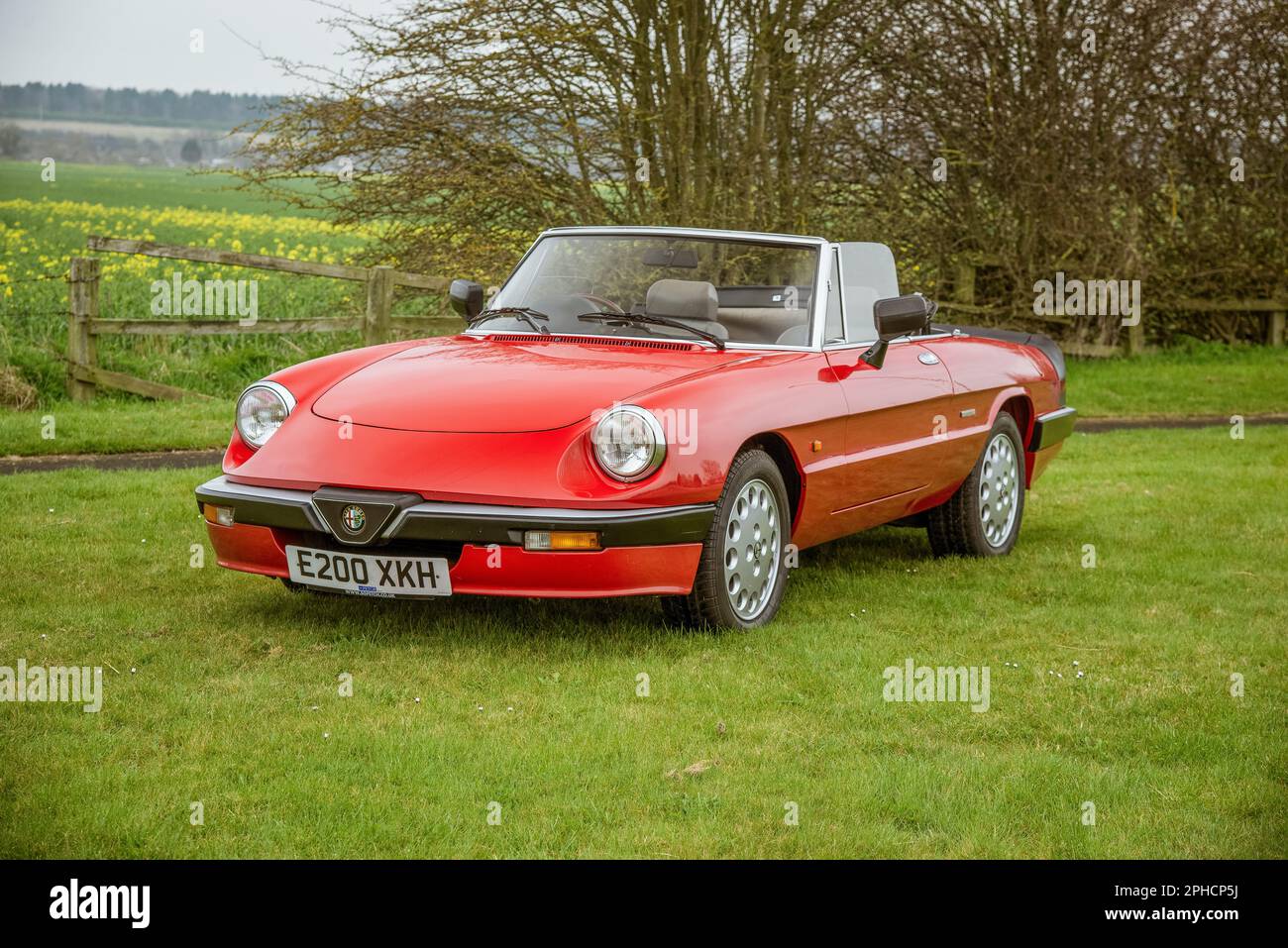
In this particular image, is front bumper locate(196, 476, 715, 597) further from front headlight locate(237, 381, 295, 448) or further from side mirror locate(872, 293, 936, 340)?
side mirror locate(872, 293, 936, 340)

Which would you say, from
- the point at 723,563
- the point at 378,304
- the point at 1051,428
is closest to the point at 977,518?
the point at 1051,428

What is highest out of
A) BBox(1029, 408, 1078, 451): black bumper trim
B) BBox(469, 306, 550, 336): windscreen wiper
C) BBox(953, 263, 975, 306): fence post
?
BBox(953, 263, 975, 306): fence post

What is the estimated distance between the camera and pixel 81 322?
520 inches

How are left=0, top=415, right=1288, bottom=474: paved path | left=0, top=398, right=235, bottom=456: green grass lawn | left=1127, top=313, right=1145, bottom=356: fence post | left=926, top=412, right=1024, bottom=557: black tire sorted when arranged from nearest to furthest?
1. left=926, top=412, right=1024, bottom=557: black tire
2. left=0, top=415, right=1288, bottom=474: paved path
3. left=0, top=398, right=235, bottom=456: green grass lawn
4. left=1127, top=313, right=1145, bottom=356: fence post

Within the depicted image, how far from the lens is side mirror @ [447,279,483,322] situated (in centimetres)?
744

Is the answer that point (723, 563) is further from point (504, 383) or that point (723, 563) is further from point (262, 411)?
point (262, 411)

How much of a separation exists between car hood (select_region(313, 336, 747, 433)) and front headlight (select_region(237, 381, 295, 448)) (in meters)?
0.16

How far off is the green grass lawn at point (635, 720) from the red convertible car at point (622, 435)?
350 mm

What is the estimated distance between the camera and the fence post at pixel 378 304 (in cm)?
1420

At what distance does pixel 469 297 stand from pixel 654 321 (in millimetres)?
1112

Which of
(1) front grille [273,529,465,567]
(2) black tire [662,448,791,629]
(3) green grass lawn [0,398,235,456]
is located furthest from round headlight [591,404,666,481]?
(3) green grass lawn [0,398,235,456]

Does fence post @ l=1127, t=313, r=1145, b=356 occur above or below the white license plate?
above
